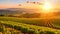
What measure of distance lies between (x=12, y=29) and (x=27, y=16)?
975 mm

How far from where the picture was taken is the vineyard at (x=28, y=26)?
26.8 ft

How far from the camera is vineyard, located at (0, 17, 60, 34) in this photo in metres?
8.18

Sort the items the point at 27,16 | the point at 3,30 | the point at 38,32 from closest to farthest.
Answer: the point at 38,32 < the point at 3,30 < the point at 27,16

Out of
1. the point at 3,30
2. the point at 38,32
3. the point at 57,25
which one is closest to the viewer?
the point at 38,32

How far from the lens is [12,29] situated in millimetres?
9328

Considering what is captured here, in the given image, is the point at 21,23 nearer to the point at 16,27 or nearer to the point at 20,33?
the point at 16,27

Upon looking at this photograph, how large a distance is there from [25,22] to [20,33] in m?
0.86

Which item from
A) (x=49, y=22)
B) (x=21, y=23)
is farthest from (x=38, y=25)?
(x=21, y=23)

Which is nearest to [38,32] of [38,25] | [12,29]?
[38,25]

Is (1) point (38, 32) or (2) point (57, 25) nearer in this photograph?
Result: (1) point (38, 32)

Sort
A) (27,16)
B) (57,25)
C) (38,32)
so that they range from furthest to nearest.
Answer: (27,16), (57,25), (38,32)

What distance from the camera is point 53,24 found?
342 inches

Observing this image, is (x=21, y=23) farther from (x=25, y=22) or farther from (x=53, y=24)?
(x=53, y=24)

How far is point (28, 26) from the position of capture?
908 cm
